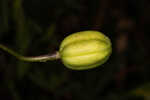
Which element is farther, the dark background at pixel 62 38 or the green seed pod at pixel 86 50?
the dark background at pixel 62 38

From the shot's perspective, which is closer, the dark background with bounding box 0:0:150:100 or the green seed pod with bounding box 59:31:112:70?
the green seed pod with bounding box 59:31:112:70

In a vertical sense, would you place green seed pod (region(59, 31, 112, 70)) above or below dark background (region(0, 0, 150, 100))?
above

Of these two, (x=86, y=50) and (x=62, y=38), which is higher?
(x=86, y=50)

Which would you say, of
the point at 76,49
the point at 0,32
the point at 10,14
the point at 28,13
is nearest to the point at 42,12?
the point at 28,13

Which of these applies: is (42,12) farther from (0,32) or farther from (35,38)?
(0,32)

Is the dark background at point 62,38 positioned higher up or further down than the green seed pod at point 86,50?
further down
